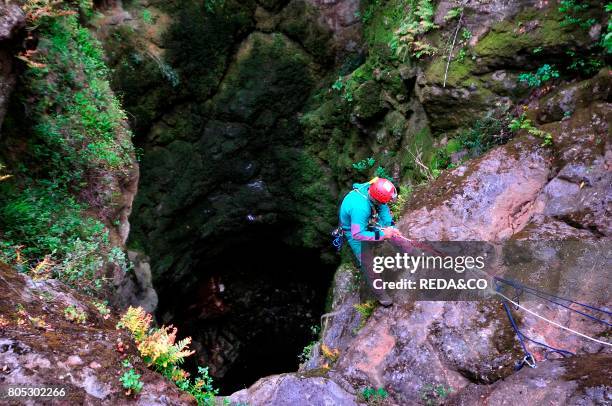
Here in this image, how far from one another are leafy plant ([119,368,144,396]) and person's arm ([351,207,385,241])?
3.42m

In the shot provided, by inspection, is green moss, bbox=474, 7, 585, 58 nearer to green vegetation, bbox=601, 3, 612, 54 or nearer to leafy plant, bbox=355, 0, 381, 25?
green vegetation, bbox=601, 3, 612, 54

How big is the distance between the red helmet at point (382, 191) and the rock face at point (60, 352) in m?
3.39

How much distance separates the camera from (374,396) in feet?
16.6

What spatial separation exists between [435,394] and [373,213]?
249 centimetres

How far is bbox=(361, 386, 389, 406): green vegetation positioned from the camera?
500 centimetres

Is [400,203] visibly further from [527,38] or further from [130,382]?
[130,382]

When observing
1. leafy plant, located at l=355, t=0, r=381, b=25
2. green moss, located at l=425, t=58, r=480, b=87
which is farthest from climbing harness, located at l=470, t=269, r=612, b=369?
leafy plant, located at l=355, t=0, r=381, b=25

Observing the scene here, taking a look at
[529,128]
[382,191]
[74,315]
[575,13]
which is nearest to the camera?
[74,315]

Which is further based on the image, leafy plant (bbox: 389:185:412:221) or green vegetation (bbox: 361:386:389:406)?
leafy plant (bbox: 389:185:412:221)

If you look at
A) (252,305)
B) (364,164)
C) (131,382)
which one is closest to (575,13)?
(364,164)

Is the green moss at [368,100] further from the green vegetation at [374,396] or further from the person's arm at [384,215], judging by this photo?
the green vegetation at [374,396]

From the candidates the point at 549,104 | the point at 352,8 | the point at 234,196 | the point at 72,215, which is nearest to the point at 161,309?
the point at 234,196

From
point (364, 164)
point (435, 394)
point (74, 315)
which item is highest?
point (364, 164)

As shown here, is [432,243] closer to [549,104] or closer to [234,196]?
[549,104]
